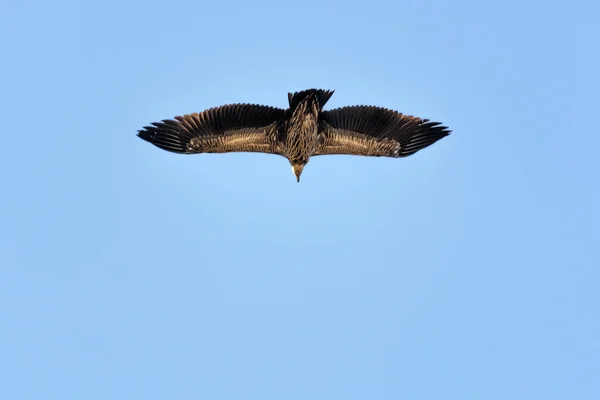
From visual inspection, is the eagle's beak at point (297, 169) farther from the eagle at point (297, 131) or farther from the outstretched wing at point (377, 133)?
the outstretched wing at point (377, 133)

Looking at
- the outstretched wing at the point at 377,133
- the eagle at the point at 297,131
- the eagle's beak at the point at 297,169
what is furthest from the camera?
the eagle's beak at the point at 297,169

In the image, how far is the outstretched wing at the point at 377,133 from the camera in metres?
20.2

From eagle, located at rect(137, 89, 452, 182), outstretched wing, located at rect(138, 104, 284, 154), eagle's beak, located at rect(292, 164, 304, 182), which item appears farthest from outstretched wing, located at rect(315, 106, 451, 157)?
outstretched wing, located at rect(138, 104, 284, 154)

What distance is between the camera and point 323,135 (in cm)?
2053

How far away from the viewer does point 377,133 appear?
67.2 ft

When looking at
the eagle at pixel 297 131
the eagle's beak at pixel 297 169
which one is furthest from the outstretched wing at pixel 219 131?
the eagle's beak at pixel 297 169

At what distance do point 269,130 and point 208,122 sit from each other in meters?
1.56

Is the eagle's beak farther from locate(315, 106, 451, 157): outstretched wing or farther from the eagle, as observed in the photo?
locate(315, 106, 451, 157): outstretched wing

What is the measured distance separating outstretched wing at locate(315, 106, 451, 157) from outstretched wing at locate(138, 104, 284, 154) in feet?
4.88

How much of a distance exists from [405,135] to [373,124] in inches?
36.6

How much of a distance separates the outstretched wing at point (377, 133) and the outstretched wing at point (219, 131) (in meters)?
1.49

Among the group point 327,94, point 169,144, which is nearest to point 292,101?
point 327,94

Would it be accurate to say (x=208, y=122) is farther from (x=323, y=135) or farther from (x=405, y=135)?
(x=405, y=135)

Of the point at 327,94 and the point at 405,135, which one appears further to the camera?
the point at 405,135
